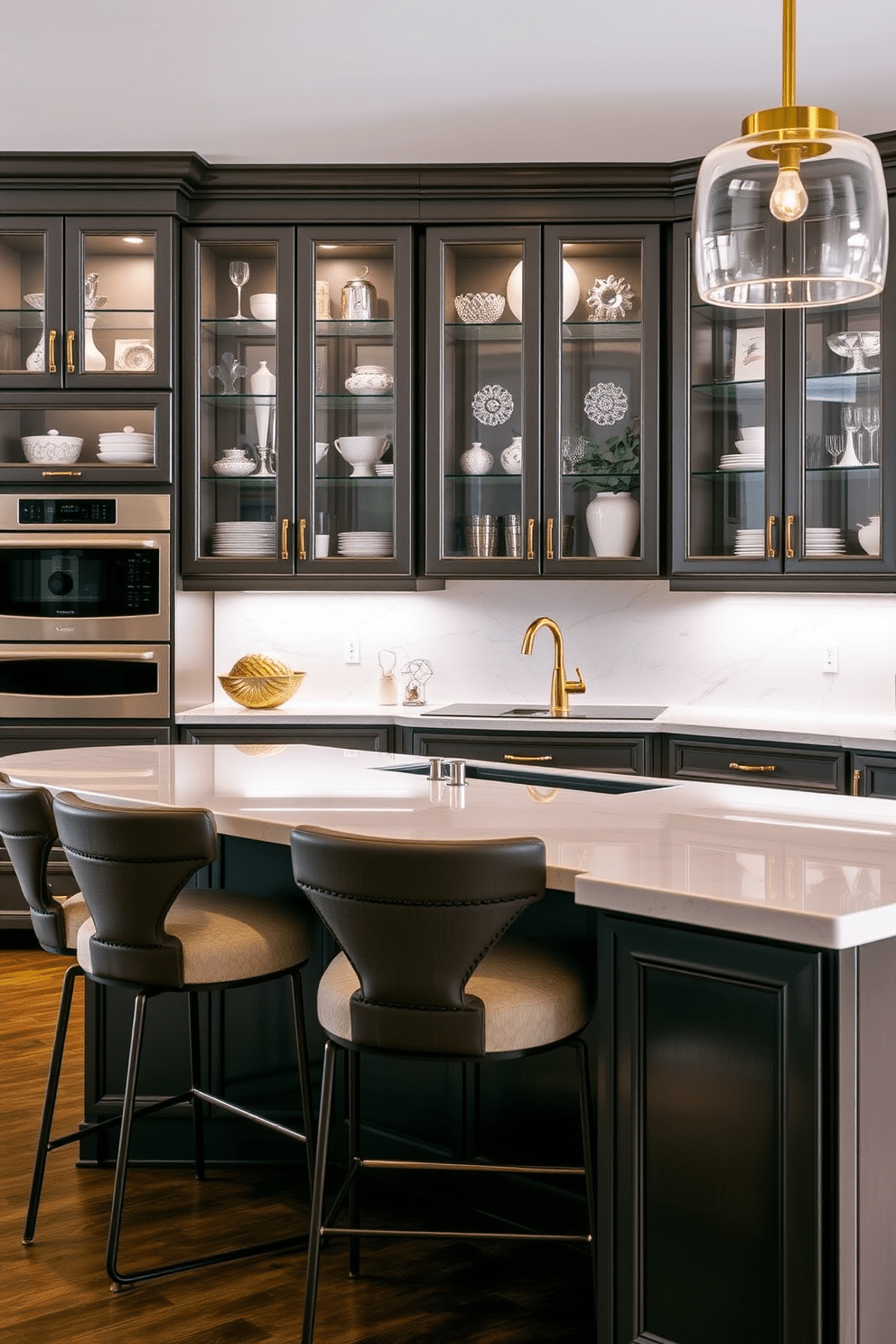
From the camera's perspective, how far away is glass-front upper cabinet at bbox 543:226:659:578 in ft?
16.2

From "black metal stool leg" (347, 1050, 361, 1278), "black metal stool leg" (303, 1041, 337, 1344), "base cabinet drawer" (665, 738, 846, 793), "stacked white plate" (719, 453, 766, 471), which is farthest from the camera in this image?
"stacked white plate" (719, 453, 766, 471)

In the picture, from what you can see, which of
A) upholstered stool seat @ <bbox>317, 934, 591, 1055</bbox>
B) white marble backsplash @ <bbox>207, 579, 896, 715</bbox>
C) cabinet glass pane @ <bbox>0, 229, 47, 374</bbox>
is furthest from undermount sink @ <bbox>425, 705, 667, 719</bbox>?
upholstered stool seat @ <bbox>317, 934, 591, 1055</bbox>

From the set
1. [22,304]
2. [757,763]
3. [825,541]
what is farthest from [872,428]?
[22,304]

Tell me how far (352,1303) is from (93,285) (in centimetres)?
376

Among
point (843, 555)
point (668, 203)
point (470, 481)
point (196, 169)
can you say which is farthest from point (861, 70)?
point (196, 169)

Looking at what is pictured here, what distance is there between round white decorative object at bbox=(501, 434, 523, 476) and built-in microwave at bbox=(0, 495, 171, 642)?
1.24m

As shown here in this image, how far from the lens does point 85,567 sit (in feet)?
16.3

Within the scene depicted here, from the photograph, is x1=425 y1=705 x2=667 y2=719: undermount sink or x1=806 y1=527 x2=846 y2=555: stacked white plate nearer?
x1=806 y1=527 x2=846 y2=555: stacked white plate

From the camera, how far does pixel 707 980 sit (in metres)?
1.88

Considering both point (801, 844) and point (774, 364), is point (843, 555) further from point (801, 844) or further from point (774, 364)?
point (801, 844)

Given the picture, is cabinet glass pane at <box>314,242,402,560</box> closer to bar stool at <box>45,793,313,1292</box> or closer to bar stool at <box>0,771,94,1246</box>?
bar stool at <box>0,771,94,1246</box>

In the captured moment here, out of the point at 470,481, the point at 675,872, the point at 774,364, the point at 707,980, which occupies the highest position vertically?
the point at 774,364

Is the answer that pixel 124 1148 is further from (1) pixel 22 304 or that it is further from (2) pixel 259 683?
(1) pixel 22 304

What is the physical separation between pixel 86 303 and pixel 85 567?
3.14 feet
